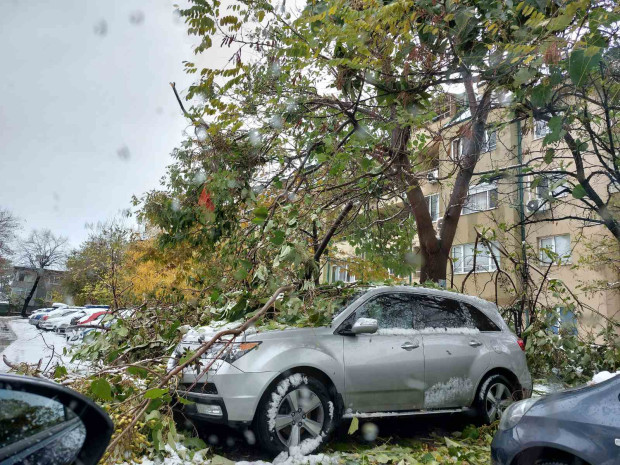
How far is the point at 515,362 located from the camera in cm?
626

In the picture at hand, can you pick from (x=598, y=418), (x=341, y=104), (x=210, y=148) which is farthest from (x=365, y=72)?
(x=598, y=418)

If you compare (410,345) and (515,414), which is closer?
(515,414)

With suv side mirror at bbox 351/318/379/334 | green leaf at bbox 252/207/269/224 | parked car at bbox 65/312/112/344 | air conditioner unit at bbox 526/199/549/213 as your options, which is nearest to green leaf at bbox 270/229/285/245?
green leaf at bbox 252/207/269/224

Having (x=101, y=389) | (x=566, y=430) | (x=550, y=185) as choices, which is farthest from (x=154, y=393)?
(x=550, y=185)

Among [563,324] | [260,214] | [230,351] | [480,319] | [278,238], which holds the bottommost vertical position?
[230,351]

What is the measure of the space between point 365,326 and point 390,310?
0.73 metres

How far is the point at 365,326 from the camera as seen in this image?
5078mm

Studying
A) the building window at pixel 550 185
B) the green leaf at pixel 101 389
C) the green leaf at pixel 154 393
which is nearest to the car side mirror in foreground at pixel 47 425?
the green leaf at pixel 101 389

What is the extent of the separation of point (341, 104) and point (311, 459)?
500 cm

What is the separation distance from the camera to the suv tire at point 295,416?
4.50 meters

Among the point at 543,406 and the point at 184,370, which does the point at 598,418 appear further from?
the point at 184,370

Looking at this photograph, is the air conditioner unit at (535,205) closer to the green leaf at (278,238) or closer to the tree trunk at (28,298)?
the green leaf at (278,238)

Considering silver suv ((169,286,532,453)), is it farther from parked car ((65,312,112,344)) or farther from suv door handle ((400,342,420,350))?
parked car ((65,312,112,344))

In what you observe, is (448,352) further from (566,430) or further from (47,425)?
(47,425)
